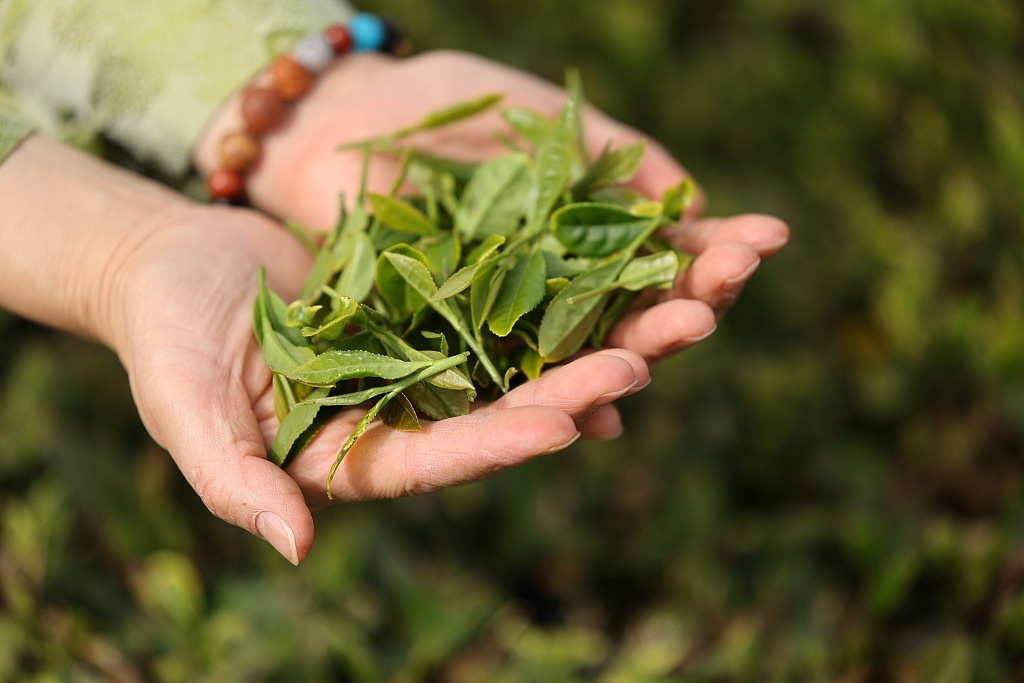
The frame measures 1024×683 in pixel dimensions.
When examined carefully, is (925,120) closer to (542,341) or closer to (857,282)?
(857,282)

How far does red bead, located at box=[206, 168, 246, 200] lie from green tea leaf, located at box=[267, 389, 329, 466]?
49 cm

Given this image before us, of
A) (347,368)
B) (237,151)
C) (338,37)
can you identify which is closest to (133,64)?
(237,151)

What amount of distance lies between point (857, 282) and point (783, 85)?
531mm

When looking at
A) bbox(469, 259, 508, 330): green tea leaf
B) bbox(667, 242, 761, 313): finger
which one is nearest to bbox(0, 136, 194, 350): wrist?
bbox(469, 259, 508, 330): green tea leaf

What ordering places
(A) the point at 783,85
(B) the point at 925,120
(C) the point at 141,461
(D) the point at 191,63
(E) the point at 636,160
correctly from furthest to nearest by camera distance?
(A) the point at 783,85
(B) the point at 925,120
(C) the point at 141,461
(D) the point at 191,63
(E) the point at 636,160

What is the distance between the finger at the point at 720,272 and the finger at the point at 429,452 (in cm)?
23

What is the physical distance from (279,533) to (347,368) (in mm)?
154

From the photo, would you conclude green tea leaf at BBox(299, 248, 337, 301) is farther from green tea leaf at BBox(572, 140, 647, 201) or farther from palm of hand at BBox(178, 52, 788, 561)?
green tea leaf at BBox(572, 140, 647, 201)

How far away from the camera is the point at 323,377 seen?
70 centimetres

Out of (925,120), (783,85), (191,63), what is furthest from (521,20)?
(191,63)

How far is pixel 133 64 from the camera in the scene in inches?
42.1

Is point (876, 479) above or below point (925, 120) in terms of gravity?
below

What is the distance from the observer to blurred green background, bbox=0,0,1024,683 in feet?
3.68

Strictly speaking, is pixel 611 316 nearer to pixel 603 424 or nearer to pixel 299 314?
pixel 603 424
